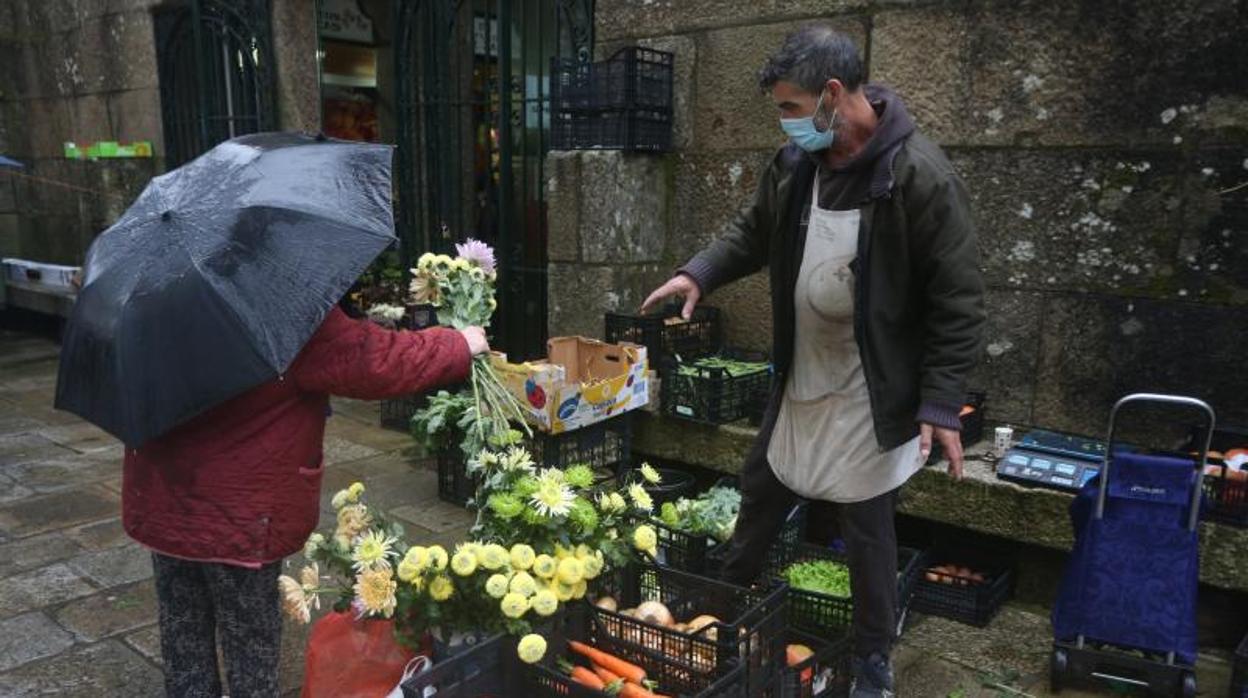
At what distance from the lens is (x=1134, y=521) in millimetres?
3129

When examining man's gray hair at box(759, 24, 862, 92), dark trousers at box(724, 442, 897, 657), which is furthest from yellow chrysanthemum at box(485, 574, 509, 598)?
man's gray hair at box(759, 24, 862, 92)

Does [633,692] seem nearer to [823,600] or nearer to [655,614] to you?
[655,614]

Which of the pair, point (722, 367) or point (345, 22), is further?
point (345, 22)

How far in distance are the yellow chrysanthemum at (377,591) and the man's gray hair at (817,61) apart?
1792 mm

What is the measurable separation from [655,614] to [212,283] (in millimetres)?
1524

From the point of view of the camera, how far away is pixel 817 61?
2615 mm

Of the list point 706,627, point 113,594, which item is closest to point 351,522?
point 706,627

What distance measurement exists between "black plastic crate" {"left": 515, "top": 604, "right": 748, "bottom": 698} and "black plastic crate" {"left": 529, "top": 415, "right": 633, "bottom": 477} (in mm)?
2006

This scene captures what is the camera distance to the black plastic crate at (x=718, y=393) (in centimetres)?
468

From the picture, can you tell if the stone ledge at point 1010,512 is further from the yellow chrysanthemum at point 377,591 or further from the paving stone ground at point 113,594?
the yellow chrysanthemum at point 377,591

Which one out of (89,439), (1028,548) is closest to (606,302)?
(1028,548)

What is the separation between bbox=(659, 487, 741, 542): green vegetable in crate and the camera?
11.6 feet

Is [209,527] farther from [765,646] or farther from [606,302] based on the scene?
[606,302]

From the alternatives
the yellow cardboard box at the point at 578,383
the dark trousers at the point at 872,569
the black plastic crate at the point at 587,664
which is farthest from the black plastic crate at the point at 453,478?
the dark trousers at the point at 872,569
